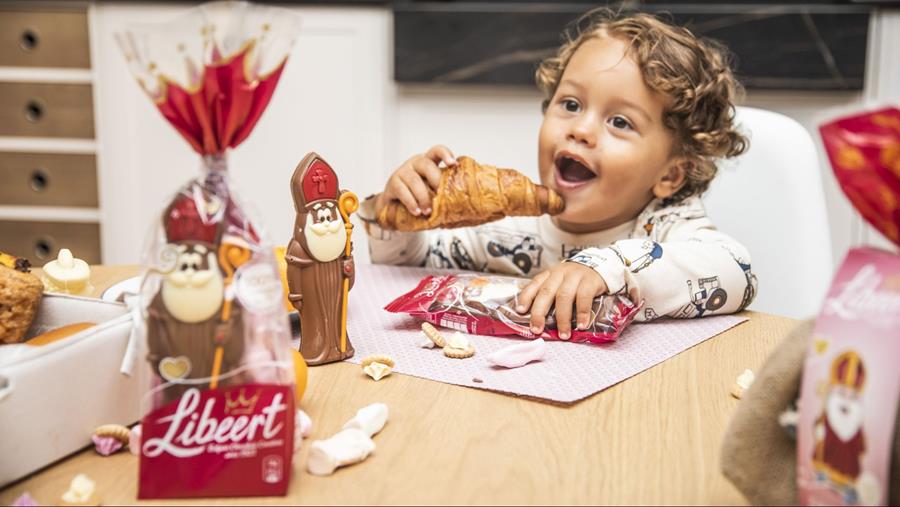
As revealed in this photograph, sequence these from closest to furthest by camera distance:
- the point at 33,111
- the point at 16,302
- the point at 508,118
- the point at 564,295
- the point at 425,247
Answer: the point at 16,302, the point at 564,295, the point at 425,247, the point at 508,118, the point at 33,111

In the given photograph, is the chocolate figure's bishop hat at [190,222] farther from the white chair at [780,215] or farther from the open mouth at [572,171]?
the white chair at [780,215]

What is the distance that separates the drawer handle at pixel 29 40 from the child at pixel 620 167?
1706 millimetres

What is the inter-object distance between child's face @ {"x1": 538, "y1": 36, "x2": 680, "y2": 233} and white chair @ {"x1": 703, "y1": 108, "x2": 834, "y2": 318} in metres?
0.12

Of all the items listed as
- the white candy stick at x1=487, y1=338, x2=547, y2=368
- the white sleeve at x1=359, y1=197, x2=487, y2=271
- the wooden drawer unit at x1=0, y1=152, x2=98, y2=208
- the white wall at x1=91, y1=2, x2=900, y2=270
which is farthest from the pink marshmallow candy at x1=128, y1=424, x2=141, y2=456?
the wooden drawer unit at x1=0, y1=152, x2=98, y2=208

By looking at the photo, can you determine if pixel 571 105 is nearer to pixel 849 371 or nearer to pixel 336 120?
pixel 849 371

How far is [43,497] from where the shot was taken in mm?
592

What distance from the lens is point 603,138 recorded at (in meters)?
1.31

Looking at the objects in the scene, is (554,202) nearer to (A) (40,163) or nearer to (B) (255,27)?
(B) (255,27)

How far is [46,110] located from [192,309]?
2336 mm

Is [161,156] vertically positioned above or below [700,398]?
above

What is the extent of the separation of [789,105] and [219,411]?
224 centimetres

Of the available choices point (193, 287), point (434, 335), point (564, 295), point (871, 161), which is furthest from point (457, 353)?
point (871, 161)

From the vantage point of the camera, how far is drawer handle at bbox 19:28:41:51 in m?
2.60

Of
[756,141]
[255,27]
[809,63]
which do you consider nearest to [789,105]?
[809,63]
